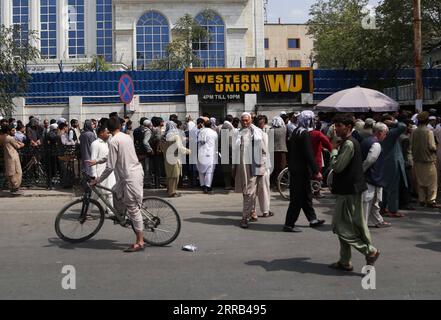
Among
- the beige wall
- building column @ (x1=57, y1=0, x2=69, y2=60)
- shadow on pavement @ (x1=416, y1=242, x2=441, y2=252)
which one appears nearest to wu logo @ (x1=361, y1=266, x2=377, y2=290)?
shadow on pavement @ (x1=416, y1=242, x2=441, y2=252)

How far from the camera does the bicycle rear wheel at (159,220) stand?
7828 millimetres

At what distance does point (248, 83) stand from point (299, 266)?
47.0 ft

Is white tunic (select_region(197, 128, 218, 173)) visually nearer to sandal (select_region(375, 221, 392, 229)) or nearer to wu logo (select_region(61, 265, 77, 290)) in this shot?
sandal (select_region(375, 221, 392, 229))

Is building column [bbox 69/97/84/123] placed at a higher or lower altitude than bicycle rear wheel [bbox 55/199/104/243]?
higher

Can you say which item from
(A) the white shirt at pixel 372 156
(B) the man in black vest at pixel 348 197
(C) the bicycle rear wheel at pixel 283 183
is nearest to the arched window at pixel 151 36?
(C) the bicycle rear wheel at pixel 283 183

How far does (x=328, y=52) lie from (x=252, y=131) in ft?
114

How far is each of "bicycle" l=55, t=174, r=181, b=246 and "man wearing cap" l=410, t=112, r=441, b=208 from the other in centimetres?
575

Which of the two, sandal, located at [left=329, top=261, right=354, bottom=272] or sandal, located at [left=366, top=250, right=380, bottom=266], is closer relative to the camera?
sandal, located at [left=366, top=250, right=380, bottom=266]

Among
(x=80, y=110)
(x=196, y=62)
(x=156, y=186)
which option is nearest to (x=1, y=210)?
(x=156, y=186)

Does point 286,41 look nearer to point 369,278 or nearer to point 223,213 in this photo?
point 223,213

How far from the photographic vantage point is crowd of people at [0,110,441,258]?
652 centimetres

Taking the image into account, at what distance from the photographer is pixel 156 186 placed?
13.7 m

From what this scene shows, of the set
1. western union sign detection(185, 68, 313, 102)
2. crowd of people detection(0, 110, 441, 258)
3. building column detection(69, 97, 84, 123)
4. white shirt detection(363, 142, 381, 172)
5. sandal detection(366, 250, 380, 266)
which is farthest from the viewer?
building column detection(69, 97, 84, 123)

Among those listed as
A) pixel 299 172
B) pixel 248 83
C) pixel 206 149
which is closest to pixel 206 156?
pixel 206 149
